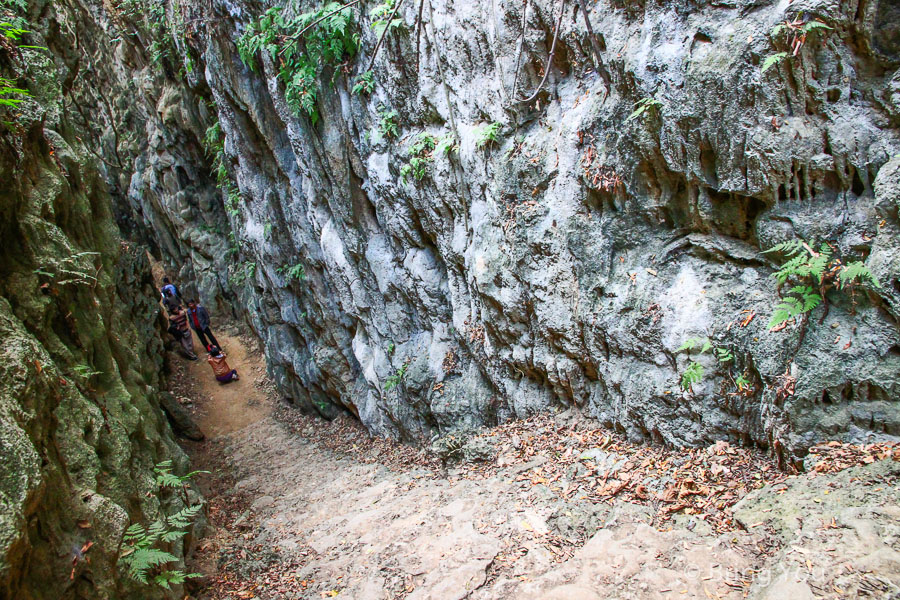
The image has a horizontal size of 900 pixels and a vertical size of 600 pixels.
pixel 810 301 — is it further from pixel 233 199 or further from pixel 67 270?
pixel 233 199

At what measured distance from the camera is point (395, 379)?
411 inches

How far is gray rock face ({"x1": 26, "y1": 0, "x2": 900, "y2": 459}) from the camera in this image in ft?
13.3

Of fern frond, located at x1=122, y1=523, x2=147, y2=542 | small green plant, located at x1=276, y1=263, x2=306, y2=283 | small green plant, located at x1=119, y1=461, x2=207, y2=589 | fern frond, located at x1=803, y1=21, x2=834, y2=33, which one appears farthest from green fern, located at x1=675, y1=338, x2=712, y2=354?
small green plant, located at x1=276, y1=263, x2=306, y2=283

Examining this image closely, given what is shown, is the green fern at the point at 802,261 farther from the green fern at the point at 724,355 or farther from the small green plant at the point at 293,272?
the small green plant at the point at 293,272

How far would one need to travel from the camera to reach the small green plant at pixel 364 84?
9.09 meters

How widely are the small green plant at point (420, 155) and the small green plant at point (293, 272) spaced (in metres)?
5.25

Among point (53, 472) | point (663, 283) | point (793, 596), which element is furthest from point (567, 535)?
point (53, 472)

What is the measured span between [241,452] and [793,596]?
36.7 feet

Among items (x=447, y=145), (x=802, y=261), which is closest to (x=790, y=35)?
(x=802, y=261)

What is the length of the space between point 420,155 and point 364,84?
2.02 m

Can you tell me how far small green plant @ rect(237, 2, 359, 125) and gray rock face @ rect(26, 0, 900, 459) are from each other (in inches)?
10.9

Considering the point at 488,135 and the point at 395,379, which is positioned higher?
the point at 488,135

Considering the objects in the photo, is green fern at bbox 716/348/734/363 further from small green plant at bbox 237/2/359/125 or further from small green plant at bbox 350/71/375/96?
small green plant at bbox 237/2/359/125

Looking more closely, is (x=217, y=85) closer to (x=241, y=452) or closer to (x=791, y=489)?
(x=241, y=452)
